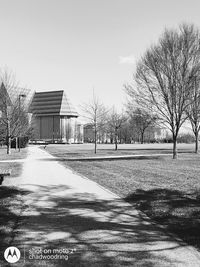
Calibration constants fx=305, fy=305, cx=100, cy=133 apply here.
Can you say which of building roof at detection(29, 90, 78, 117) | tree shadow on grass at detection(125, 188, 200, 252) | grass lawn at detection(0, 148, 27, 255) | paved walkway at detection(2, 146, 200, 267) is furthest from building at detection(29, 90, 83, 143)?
paved walkway at detection(2, 146, 200, 267)

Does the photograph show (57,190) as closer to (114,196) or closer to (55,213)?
(114,196)

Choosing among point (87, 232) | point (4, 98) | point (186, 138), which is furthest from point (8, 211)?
point (186, 138)

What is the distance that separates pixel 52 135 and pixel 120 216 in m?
126

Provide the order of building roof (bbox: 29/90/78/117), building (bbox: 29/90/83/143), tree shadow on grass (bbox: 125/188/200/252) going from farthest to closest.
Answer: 1. building roof (bbox: 29/90/78/117)
2. building (bbox: 29/90/83/143)
3. tree shadow on grass (bbox: 125/188/200/252)

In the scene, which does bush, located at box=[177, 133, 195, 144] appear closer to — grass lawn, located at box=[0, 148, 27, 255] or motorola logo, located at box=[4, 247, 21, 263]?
grass lawn, located at box=[0, 148, 27, 255]

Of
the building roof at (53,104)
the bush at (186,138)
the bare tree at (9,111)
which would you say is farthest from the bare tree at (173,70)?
the building roof at (53,104)

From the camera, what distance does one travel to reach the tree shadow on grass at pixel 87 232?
13.4 ft

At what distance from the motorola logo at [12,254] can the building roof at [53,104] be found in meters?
125

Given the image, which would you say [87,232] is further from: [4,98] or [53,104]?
[53,104]

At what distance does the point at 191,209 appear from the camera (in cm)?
688

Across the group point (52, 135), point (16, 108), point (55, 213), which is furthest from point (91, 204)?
point (52, 135)

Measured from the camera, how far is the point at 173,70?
21.8 metres

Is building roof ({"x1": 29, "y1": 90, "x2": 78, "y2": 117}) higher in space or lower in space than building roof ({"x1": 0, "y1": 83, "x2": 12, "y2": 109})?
higher

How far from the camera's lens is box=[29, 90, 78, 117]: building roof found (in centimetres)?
13025
